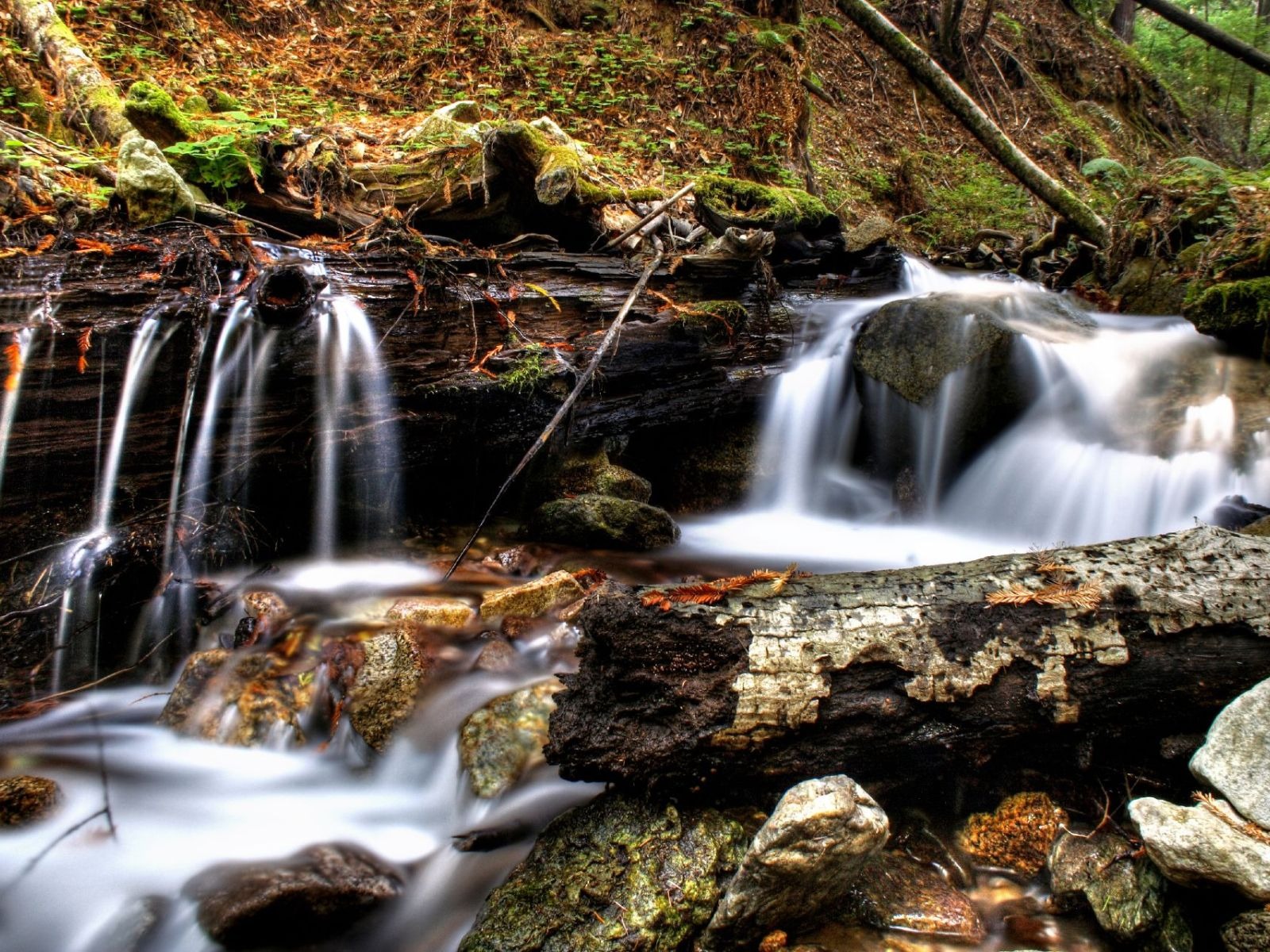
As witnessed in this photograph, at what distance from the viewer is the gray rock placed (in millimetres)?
4297

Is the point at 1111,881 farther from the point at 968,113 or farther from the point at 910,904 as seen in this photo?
the point at 968,113

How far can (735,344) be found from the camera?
5.71 meters

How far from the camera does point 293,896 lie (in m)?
2.27

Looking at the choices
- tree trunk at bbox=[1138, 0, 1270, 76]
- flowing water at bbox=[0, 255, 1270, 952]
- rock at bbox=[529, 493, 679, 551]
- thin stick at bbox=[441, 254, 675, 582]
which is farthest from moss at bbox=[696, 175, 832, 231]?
tree trunk at bbox=[1138, 0, 1270, 76]

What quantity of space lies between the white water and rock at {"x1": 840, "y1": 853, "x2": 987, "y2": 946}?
9.11ft

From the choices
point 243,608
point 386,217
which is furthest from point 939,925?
point 386,217

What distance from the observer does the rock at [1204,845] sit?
174cm

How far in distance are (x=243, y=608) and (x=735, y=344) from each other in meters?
4.09

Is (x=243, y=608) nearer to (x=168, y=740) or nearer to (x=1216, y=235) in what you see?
(x=168, y=740)

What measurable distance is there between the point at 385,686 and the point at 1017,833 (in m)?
2.67

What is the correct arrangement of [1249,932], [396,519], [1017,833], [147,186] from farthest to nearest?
1. [396,519]
2. [147,186]
3. [1017,833]
4. [1249,932]

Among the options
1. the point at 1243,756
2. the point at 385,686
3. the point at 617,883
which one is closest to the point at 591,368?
the point at 385,686

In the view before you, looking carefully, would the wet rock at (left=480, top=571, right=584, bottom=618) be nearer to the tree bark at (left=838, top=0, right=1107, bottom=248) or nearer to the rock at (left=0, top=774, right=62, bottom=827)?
the rock at (left=0, top=774, right=62, bottom=827)

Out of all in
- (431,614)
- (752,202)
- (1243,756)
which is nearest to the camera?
(1243,756)
